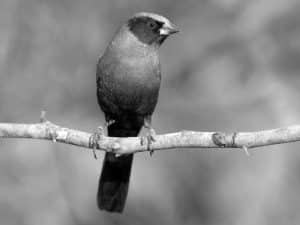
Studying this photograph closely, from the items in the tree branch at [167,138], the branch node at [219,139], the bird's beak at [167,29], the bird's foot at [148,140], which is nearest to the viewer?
the tree branch at [167,138]

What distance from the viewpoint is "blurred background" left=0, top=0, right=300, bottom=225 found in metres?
8.14

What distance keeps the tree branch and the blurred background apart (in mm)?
1543

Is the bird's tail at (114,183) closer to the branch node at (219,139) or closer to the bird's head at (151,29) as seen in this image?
the bird's head at (151,29)

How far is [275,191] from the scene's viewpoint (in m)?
8.18

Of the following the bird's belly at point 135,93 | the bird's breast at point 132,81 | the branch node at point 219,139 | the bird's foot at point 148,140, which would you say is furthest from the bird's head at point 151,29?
the branch node at point 219,139

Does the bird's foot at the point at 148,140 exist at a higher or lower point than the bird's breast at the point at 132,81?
lower

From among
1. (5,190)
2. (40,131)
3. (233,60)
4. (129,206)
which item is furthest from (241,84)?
(40,131)

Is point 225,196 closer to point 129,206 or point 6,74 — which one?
point 129,206

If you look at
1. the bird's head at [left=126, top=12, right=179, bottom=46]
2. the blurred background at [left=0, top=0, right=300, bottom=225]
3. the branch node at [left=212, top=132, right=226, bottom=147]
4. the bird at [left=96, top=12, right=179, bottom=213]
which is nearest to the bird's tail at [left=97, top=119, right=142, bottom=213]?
the bird at [left=96, top=12, right=179, bottom=213]

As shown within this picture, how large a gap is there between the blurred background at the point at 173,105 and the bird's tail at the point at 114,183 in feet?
0.84

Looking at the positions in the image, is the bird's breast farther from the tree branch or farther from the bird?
the tree branch

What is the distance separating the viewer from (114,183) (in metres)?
7.77

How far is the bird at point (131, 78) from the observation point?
7078mm

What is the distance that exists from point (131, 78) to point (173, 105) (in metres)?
1.96
